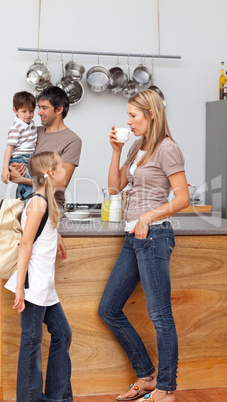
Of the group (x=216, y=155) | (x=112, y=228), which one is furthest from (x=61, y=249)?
(x=216, y=155)

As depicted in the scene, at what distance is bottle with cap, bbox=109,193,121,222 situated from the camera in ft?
8.39

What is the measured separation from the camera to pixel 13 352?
7.34ft

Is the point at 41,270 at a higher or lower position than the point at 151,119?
lower

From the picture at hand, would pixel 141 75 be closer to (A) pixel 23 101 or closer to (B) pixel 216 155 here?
(B) pixel 216 155

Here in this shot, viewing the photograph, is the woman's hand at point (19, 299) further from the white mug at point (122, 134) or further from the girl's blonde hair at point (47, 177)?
the white mug at point (122, 134)

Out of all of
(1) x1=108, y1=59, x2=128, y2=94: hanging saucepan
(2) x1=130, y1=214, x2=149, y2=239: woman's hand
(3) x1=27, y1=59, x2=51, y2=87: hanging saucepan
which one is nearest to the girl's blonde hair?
(2) x1=130, y1=214, x2=149, y2=239: woman's hand

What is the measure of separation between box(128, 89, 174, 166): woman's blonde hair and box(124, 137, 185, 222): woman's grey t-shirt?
24mm

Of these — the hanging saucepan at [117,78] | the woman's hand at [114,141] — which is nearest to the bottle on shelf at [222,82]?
the hanging saucepan at [117,78]

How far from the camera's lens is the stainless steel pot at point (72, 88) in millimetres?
4000

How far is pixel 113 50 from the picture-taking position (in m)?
4.17

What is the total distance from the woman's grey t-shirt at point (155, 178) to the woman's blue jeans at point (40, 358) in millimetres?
538

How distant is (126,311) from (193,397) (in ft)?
1.59

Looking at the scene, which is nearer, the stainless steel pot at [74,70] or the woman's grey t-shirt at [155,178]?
the woman's grey t-shirt at [155,178]

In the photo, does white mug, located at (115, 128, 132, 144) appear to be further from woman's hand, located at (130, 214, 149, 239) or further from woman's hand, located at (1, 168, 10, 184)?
woman's hand, located at (1, 168, 10, 184)
